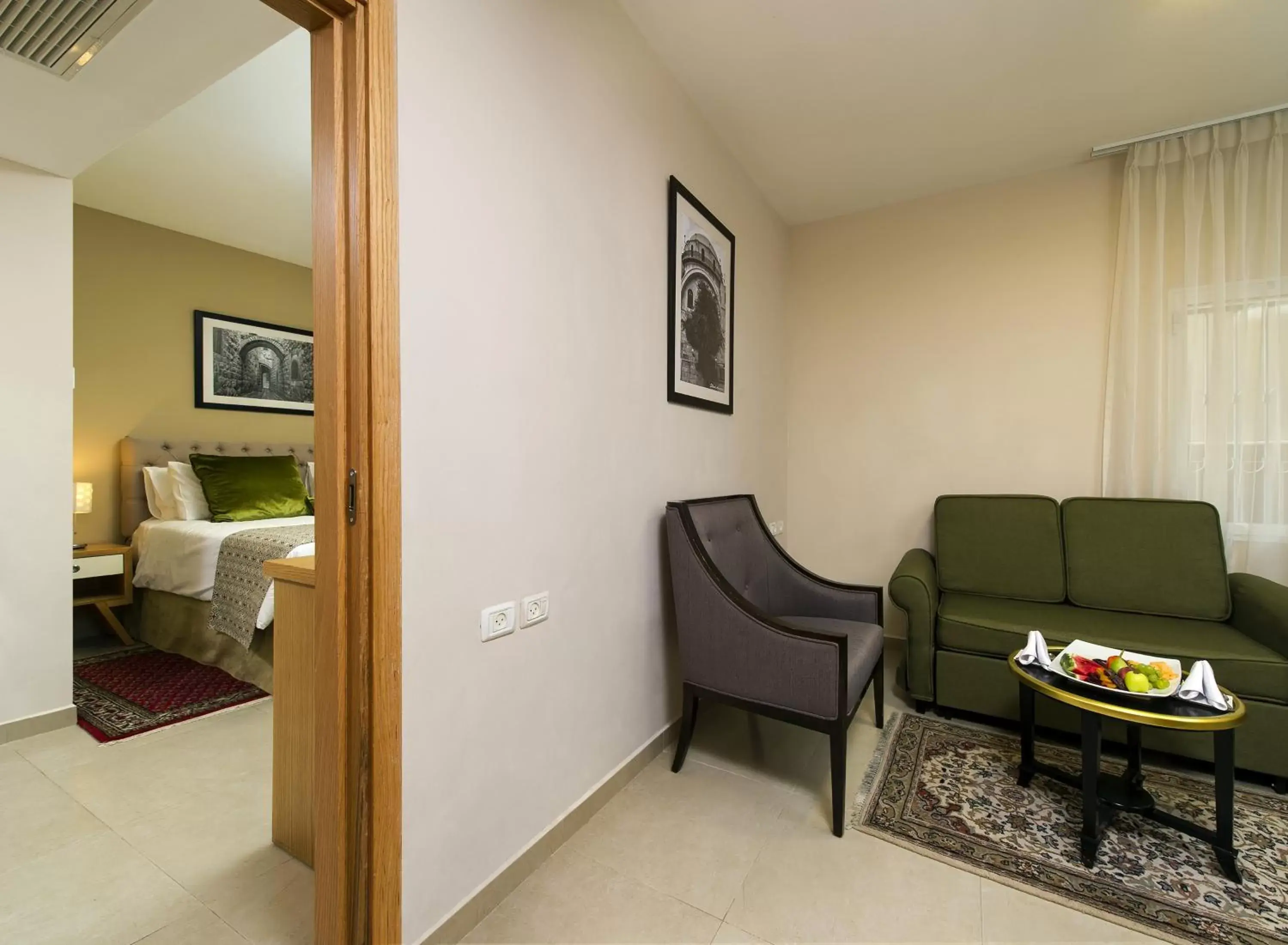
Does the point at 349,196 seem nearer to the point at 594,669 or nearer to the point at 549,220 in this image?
the point at 549,220

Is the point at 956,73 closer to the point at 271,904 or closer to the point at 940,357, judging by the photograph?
the point at 940,357

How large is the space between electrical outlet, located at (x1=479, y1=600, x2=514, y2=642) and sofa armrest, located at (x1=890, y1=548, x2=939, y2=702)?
1.88 metres

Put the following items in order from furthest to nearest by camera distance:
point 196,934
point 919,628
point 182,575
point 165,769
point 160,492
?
1. point 160,492
2. point 182,575
3. point 919,628
4. point 165,769
5. point 196,934

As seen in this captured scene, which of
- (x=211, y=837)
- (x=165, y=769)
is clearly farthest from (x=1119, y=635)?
(x=165, y=769)

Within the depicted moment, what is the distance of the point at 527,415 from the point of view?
1651 mm

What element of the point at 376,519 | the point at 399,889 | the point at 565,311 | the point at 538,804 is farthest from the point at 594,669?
the point at 565,311

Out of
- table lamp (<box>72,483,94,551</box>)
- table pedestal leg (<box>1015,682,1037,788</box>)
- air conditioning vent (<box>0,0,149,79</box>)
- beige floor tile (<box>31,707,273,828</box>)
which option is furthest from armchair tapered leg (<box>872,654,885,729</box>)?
table lamp (<box>72,483,94,551</box>)

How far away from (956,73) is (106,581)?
543 cm

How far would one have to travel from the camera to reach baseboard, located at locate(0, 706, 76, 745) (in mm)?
2367

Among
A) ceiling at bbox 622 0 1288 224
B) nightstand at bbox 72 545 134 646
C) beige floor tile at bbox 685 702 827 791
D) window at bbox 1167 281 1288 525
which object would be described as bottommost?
beige floor tile at bbox 685 702 827 791

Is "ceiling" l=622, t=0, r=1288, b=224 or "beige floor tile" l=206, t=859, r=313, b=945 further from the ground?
"ceiling" l=622, t=0, r=1288, b=224

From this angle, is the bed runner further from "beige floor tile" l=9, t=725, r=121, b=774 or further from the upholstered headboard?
the upholstered headboard

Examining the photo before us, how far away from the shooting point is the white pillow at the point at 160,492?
3803 millimetres

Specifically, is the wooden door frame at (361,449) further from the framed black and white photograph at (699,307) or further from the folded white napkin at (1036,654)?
the folded white napkin at (1036,654)
